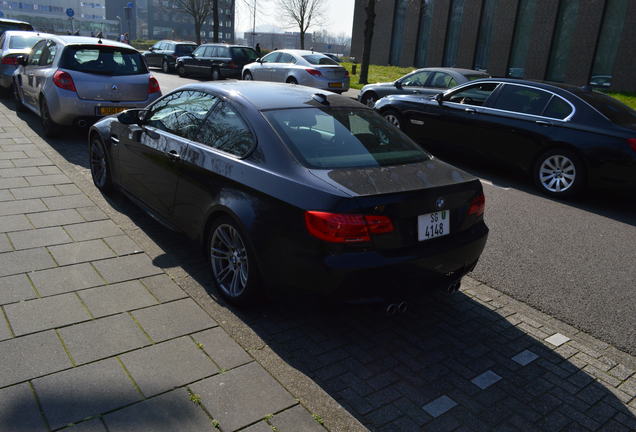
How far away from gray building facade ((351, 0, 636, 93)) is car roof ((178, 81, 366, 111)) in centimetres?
2475

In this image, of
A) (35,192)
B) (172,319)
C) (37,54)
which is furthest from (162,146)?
(37,54)

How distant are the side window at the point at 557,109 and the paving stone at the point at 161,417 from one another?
6.73 meters

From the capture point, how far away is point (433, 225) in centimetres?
350

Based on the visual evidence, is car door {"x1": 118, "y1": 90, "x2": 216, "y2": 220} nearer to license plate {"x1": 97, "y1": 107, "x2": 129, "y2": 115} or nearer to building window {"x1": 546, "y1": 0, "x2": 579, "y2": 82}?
license plate {"x1": 97, "y1": 107, "x2": 129, "y2": 115}

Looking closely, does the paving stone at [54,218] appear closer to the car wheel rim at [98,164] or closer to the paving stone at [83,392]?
the car wheel rim at [98,164]

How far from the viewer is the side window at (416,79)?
12.6m

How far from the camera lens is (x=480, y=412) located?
9.72 feet

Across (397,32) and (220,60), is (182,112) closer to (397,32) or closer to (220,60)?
(220,60)

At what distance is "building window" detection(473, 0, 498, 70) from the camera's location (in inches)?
1208

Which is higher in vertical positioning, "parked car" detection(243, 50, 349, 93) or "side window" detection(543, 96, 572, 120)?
"side window" detection(543, 96, 572, 120)

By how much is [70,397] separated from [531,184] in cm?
735

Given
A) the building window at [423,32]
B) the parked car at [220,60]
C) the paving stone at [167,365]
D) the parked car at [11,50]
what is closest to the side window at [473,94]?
the paving stone at [167,365]

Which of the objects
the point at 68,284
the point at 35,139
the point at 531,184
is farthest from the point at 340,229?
the point at 35,139

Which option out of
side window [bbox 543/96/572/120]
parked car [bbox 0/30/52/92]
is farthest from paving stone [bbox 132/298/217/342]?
parked car [bbox 0/30/52/92]
